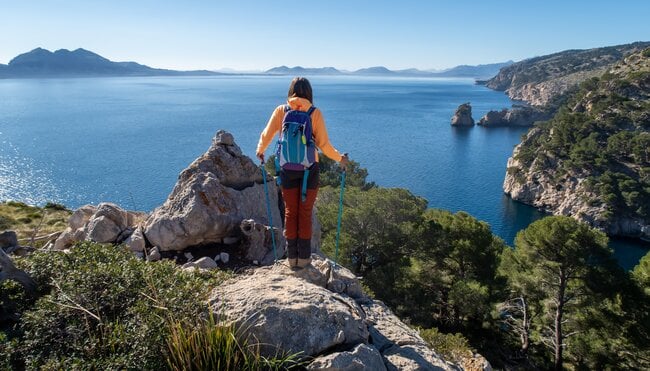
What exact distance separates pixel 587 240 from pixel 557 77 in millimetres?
217985

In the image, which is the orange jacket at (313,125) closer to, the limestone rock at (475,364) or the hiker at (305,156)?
the hiker at (305,156)

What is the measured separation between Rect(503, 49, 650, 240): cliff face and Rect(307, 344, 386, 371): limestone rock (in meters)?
63.4

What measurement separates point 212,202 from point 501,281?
1786 cm

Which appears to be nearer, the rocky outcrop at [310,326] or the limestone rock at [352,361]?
the limestone rock at [352,361]

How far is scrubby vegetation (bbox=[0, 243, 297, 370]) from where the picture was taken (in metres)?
4.20

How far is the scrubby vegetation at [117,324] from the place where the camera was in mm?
4195

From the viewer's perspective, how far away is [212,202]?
10.9 m

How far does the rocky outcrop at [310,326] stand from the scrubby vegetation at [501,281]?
1179 centimetres

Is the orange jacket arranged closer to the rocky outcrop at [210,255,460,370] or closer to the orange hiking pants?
the orange hiking pants

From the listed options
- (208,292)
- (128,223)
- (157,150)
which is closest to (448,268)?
(128,223)

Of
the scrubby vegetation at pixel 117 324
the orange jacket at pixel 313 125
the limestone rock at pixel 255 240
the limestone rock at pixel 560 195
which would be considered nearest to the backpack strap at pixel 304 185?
the orange jacket at pixel 313 125

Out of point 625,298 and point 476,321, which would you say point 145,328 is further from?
point 476,321

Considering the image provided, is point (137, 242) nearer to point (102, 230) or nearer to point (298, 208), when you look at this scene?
point (102, 230)

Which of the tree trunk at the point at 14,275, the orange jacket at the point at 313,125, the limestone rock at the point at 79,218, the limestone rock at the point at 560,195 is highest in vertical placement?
the orange jacket at the point at 313,125
